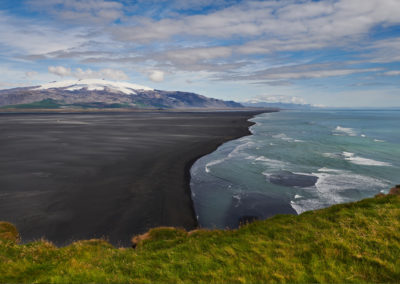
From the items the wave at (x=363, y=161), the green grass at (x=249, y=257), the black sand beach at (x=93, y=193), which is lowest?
the black sand beach at (x=93, y=193)

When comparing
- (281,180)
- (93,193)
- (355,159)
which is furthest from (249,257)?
(355,159)

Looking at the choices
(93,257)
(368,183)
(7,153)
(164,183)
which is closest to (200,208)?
(164,183)

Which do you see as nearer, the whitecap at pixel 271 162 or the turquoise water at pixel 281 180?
the turquoise water at pixel 281 180

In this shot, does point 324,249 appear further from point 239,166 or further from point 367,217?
point 239,166

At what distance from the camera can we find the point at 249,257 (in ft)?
28.6

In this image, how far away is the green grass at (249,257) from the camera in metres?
7.57

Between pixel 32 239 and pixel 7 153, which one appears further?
pixel 7 153

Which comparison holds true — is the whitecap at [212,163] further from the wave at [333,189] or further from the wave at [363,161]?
the wave at [363,161]

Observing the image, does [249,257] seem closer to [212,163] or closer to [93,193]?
[93,193]

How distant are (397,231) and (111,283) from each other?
37.2 feet

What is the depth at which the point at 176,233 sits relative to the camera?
1323cm

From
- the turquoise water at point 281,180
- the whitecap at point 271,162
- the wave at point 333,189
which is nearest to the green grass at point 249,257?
the turquoise water at point 281,180

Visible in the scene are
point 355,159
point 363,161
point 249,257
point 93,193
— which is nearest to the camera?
point 249,257

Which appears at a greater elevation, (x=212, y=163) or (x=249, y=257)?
(x=249, y=257)
